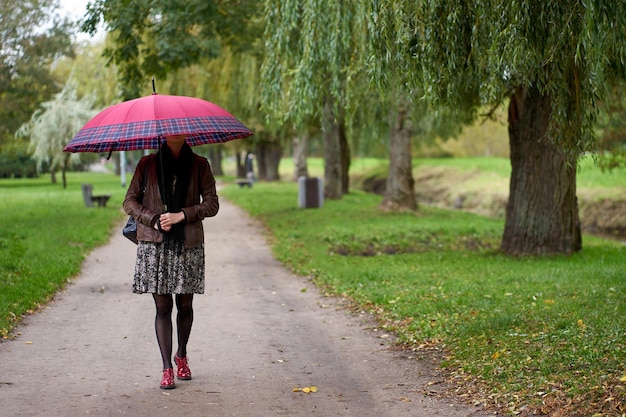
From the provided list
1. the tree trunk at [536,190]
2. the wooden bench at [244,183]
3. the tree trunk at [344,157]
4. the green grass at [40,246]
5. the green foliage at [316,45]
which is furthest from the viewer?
the wooden bench at [244,183]

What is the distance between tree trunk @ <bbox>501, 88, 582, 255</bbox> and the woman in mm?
8494

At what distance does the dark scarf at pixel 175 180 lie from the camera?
632 cm

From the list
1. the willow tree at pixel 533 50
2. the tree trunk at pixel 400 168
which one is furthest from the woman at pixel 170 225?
the tree trunk at pixel 400 168

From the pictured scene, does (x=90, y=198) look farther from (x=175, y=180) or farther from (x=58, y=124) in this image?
(x=175, y=180)

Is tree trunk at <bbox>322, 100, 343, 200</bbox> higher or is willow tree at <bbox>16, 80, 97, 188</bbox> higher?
willow tree at <bbox>16, 80, 97, 188</bbox>

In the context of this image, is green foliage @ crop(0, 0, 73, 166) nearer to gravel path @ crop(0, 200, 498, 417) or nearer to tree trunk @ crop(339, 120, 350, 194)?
tree trunk @ crop(339, 120, 350, 194)

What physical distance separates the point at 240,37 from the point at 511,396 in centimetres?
1475

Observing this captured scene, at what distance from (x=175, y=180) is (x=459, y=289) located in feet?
17.5

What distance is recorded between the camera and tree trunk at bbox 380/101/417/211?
23312 millimetres

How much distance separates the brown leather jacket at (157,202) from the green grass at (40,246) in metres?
2.74

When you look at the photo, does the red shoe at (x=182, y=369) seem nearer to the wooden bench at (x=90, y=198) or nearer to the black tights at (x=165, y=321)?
the black tights at (x=165, y=321)

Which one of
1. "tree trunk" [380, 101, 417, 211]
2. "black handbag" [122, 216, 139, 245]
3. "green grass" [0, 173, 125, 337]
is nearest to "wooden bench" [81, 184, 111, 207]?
"green grass" [0, 173, 125, 337]

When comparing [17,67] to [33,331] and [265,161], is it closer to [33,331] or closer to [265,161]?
[33,331]

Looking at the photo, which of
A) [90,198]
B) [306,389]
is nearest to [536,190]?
[306,389]
